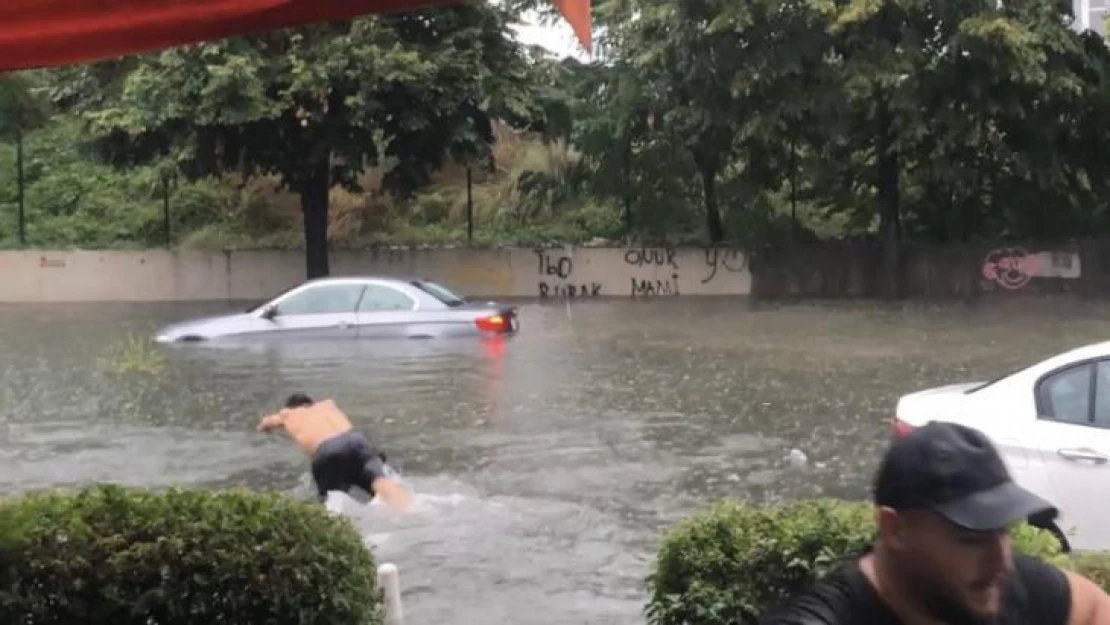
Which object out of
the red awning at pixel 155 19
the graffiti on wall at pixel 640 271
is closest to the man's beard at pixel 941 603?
the red awning at pixel 155 19

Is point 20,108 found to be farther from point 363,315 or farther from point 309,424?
point 309,424

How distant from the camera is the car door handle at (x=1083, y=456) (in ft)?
24.5

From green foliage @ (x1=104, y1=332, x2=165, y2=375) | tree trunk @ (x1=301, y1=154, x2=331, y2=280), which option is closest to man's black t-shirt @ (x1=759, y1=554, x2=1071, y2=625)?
green foliage @ (x1=104, y1=332, x2=165, y2=375)

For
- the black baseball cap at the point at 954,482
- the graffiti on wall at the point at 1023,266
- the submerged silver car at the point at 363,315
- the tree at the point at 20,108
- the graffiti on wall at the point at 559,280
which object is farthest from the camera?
the tree at the point at 20,108

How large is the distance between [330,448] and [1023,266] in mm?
25228

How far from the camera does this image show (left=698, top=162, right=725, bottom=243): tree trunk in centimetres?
3422

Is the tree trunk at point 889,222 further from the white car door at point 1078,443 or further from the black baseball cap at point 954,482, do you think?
the black baseball cap at point 954,482

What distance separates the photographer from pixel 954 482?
8.33 feet

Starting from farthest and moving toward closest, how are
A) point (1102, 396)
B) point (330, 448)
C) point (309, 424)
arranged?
point (309, 424)
point (330, 448)
point (1102, 396)

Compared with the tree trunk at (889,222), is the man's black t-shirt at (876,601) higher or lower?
lower

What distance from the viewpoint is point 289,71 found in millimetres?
28922

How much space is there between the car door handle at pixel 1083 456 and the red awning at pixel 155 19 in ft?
13.0

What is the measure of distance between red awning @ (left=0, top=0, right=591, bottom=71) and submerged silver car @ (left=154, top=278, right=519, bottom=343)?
48.6ft

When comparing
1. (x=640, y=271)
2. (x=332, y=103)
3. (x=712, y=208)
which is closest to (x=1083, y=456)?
(x=332, y=103)
